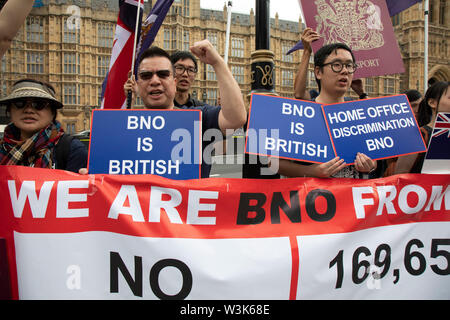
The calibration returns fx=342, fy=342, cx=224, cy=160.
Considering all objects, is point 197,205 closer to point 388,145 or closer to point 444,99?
point 388,145

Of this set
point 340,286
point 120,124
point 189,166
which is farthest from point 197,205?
point 340,286

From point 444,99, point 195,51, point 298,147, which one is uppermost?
point 195,51

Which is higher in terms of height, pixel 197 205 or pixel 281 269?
pixel 197 205

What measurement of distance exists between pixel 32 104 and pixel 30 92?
0.27 feet

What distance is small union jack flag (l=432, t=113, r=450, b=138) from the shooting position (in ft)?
6.93

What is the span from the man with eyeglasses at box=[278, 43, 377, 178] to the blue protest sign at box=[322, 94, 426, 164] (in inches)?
3.3

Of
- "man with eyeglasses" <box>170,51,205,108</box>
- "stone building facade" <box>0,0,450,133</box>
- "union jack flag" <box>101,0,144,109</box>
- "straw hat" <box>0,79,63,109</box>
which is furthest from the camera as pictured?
"stone building facade" <box>0,0,450,133</box>

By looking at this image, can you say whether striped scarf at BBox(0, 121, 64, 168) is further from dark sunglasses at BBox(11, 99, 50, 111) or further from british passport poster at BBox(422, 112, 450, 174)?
british passport poster at BBox(422, 112, 450, 174)

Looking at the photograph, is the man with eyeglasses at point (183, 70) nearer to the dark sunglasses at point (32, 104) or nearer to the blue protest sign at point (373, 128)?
the dark sunglasses at point (32, 104)

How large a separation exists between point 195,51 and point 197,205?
35.4 inches

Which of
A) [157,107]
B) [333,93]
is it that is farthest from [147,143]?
[333,93]

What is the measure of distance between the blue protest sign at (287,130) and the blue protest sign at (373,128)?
0.08 meters

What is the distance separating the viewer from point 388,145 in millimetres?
2127

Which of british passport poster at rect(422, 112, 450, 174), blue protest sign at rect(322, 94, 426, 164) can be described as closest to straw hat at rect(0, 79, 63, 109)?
blue protest sign at rect(322, 94, 426, 164)
